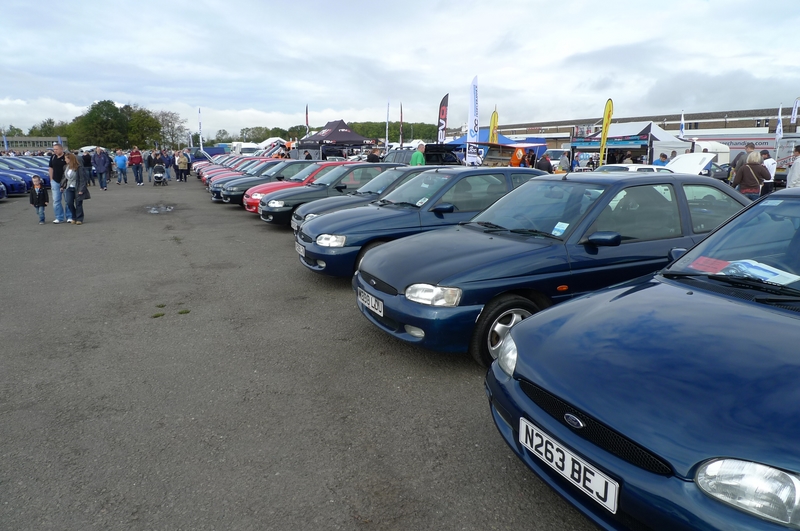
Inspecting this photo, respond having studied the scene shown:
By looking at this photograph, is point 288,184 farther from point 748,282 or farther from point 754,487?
point 754,487

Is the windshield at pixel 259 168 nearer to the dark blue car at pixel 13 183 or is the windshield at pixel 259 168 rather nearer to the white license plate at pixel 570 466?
the dark blue car at pixel 13 183

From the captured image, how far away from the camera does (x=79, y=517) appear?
247 cm

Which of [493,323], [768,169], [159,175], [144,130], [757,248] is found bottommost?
[493,323]

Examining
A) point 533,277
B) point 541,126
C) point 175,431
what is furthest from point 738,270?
point 541,126

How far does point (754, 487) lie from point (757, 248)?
5.96ft

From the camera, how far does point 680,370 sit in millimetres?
1997

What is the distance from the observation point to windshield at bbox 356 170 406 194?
882 centimetres

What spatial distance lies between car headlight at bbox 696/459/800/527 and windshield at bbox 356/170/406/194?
7.45m

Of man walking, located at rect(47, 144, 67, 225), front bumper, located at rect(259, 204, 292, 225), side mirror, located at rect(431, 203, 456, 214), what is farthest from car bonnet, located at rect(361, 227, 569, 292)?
man walking, located at rect(47, 144, 67, 225)

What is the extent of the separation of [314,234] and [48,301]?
325cm

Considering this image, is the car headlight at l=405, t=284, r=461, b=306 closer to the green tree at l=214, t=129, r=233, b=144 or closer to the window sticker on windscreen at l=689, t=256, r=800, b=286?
the window sticker on windscreen at l=689, t=256, r=800, b=286

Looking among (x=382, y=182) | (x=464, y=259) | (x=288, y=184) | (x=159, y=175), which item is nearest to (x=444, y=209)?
(x=464, y=259)

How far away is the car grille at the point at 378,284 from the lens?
13.7ft

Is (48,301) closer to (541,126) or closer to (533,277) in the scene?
(533,277)
